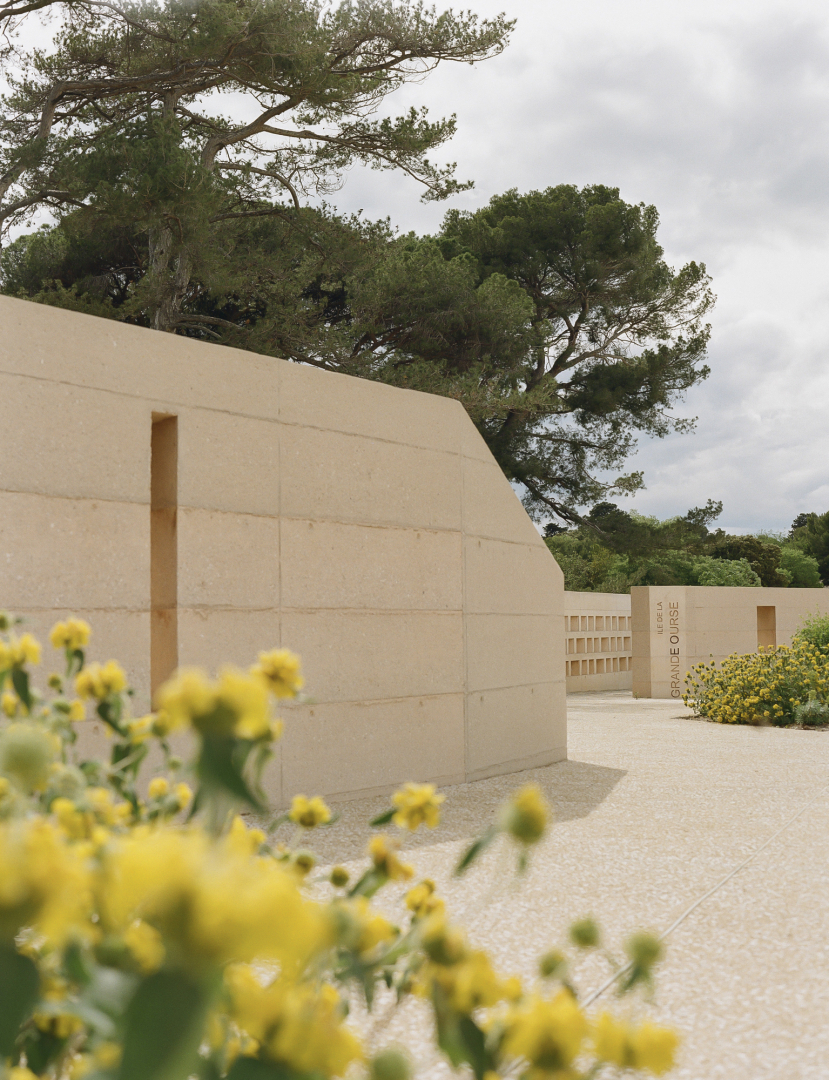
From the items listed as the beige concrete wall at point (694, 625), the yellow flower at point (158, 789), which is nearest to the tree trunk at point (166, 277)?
the beige concrete wall at point (694, 625)

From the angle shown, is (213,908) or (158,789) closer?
(213,908)

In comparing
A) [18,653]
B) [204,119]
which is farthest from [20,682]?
[204,119]

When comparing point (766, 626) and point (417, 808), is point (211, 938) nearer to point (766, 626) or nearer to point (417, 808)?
point (417, 808)

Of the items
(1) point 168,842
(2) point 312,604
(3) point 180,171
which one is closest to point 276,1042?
(1) point 168,842

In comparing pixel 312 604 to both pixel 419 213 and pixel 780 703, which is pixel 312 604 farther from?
pixel 419 213

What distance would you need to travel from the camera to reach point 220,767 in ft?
2.28

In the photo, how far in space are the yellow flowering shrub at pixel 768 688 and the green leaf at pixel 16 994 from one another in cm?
1014

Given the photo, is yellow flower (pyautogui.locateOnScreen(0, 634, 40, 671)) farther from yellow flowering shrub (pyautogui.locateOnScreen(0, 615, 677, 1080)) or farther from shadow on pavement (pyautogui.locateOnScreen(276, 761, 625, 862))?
shadow on pavement (pyautogui.locateOnScreen(276, 761, 625, 862))

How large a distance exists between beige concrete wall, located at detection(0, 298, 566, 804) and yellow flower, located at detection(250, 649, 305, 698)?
314 cm

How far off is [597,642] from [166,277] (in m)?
10.6

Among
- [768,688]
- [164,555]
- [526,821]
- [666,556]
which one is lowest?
[768,688]

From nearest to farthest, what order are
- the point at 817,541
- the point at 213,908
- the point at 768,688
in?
the point at 213,908 → the point at 768,688 → the point at 817,541

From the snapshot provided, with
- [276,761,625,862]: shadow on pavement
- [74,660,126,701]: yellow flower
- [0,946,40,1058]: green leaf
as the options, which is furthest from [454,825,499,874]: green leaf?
[276,761,625,862]: shadow on pavement

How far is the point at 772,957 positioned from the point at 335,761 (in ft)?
9.38
